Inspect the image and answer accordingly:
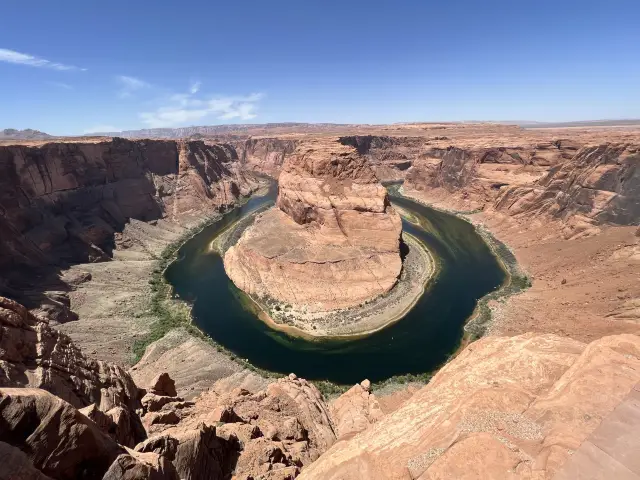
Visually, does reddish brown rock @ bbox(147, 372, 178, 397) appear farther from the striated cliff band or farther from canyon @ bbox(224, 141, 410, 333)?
canyon @ bbox(224, 141, 410, 333)

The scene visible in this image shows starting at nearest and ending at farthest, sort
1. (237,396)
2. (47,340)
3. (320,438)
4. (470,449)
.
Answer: (470,449) → (47,340) → (320,438) → (237,396)

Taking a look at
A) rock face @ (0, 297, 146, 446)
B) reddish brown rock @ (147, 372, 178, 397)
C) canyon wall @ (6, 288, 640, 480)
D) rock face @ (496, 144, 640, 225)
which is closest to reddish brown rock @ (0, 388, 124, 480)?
canyon wall @ (6, 288, 640, 480)

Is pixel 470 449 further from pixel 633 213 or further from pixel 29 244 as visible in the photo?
pixel 29 244

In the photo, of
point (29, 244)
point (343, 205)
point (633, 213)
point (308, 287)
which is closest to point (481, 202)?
point (633, 213)

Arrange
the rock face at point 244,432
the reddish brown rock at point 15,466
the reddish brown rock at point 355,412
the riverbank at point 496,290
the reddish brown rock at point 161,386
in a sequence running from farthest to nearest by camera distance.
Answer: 1. the riverbank at point 496,290
2. the reddish brown rock at point 161,386
3. the reddish brown rock at point 355,412
4. the rock face at point 244,432
5. the reddish brown rock at point 15,466

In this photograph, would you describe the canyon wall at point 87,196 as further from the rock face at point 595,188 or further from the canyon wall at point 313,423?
the rock face at point 595,188

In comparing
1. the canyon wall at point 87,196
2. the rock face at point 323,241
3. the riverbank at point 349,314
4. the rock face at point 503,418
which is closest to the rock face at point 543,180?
the riverbank at point 349,314
